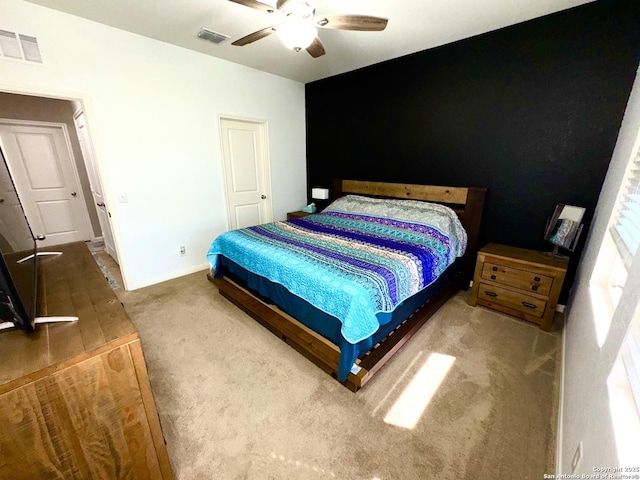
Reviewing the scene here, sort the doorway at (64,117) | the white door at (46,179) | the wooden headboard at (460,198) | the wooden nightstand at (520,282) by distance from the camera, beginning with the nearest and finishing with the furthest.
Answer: the wooden nightstand at (520,282) < the wooden headboard at (460,198) < the doorway at (64,117) < the white door at (46,179)

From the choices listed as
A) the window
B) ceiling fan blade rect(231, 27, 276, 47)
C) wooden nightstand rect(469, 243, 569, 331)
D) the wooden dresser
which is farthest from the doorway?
the window

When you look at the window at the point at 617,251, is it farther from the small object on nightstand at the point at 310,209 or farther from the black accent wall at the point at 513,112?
the small object on nightstand at the point at 310,209

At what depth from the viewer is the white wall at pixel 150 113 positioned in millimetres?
2293

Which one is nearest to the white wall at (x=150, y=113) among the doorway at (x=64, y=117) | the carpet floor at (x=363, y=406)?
the doorway at (x=64, y=117)

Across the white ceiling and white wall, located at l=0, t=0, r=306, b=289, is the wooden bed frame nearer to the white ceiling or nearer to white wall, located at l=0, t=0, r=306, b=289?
white wall, located at l=0, t=0, r=306, b=289

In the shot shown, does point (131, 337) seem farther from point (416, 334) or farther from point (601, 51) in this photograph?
point (601, 51)

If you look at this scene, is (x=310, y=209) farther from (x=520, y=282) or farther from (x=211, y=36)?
(x=520, y=282)

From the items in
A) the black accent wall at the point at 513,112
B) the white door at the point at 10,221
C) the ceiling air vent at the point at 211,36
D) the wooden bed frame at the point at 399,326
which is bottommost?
the wooden bed frame at the point at 399,326

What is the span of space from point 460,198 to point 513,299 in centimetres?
114

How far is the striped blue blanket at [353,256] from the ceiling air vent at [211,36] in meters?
1.98

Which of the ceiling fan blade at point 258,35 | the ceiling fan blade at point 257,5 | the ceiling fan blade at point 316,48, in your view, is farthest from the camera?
the ceiling fan blade at point 316,48

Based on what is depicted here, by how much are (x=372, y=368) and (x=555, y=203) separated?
230 centimetres

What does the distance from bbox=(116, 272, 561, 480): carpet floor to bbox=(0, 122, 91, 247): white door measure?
3.68 m

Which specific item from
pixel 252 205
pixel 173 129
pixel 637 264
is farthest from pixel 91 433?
pixel 252 205
